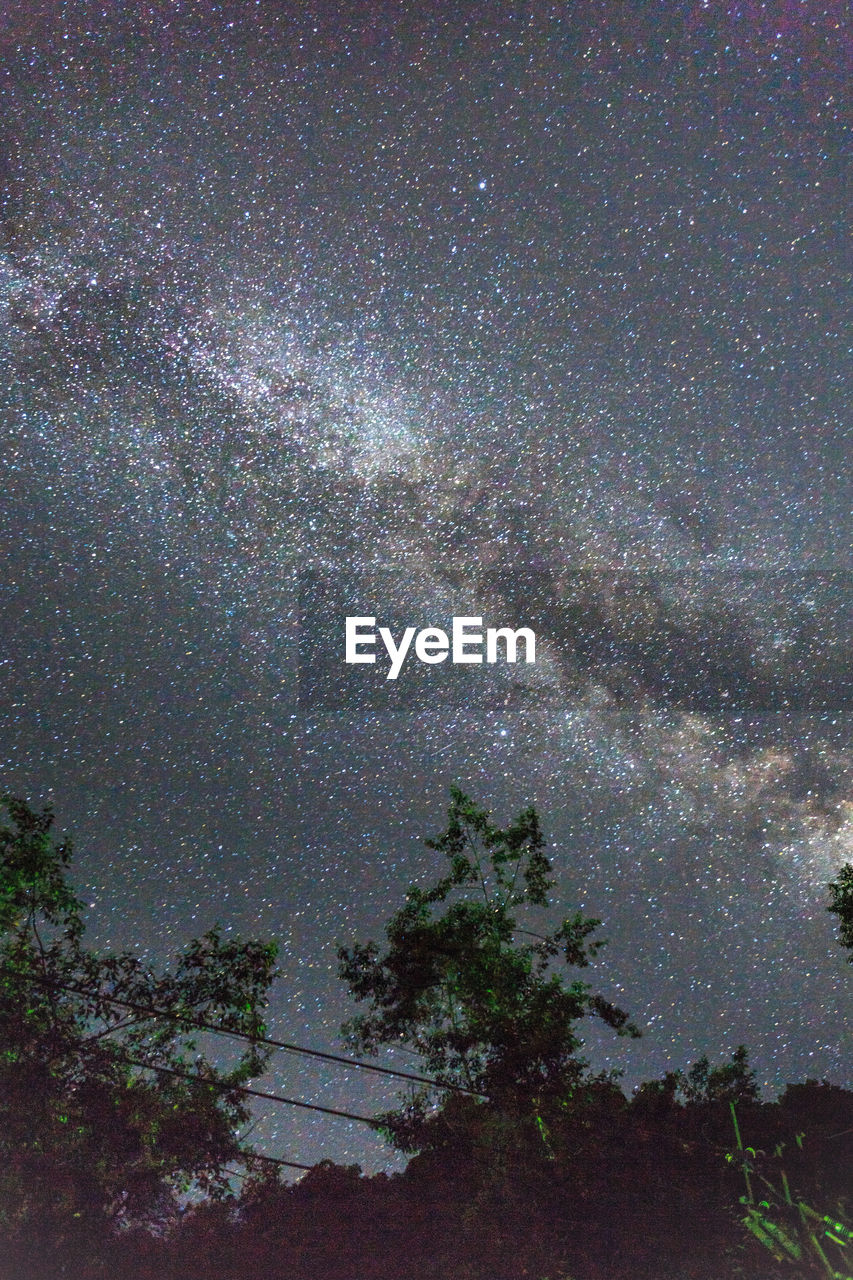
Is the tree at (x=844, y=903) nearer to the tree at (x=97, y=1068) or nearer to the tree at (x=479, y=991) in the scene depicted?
the tree at (x=479, y=991)

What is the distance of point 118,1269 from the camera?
238 inches

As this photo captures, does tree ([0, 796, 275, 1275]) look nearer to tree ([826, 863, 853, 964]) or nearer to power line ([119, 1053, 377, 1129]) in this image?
power line ([119, 1053, 377, 1129])

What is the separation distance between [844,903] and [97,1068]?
6.47 m

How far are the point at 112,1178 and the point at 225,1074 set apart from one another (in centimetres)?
106

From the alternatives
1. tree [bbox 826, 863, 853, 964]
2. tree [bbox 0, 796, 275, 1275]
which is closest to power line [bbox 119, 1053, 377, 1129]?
tree [bbox 0, 796, 275, 1275]

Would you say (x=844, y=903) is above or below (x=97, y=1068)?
above

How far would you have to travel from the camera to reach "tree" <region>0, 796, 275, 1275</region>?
6188mm

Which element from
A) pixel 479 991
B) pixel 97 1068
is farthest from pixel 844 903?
pixel 97 1068

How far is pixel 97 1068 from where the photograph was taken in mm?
6723

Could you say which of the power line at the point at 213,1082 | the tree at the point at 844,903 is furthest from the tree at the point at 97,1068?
the tree at the point at 844,903

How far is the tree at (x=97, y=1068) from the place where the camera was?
619 cm

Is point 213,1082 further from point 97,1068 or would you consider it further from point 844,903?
point 844,903

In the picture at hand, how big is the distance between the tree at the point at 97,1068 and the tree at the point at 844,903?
16.1ft

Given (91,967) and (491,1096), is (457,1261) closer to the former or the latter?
(491,1096)
